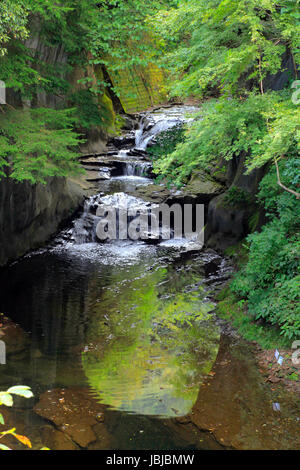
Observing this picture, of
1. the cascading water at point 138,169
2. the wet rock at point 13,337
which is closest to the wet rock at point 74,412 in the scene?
the wet rock at point 13,337

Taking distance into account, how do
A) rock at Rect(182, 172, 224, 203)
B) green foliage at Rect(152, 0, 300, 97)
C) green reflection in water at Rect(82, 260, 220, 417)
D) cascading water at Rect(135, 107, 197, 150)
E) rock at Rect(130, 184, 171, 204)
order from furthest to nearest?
cascading water at Rect(135, 107, 197, 150), rock at Rect(130, 184, 171, 204), rock at Rect(182, 172, 224, 203), green foliage at Rect(152, 0, 300, 97), green reflection in water at Rect(82, 260, 220, 417)

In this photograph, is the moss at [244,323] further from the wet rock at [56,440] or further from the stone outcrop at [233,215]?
the wet rock at [56,440]

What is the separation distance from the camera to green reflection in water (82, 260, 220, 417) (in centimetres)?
543

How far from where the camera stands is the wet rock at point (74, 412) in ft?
14.8

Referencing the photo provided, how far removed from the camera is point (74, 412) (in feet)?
16.3

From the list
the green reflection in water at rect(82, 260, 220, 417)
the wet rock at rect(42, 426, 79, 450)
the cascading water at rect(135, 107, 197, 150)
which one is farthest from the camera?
the cascading water at rect(135, 107, 197, 150)

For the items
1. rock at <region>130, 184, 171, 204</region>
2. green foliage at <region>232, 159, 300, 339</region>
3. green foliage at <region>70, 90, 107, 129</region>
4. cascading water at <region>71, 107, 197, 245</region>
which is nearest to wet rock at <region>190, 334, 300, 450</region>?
green foliage at <region>232, 159, 300, 339</region>

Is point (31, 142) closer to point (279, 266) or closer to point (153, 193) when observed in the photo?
point (279, 266)

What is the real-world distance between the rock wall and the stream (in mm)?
556

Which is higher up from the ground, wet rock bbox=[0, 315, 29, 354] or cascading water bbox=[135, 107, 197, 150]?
cascading water bbox=[135, 107, 197, 150]

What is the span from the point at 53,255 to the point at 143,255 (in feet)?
9.50

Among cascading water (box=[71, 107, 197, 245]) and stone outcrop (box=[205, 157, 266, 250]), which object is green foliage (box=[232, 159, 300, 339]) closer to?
stone outcrop (box=[205, 157, 266, 250])
